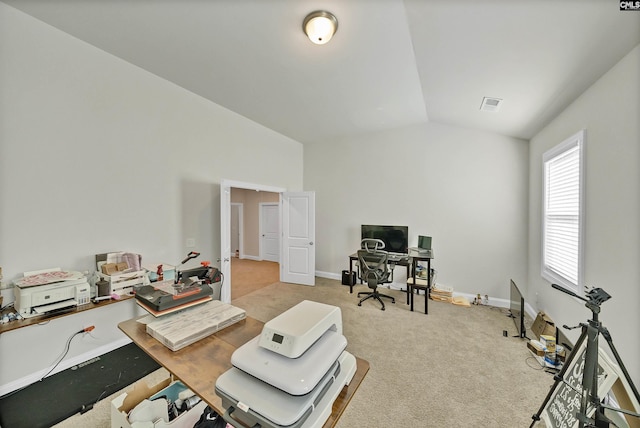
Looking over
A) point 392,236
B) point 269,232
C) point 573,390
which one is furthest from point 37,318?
point 269,232

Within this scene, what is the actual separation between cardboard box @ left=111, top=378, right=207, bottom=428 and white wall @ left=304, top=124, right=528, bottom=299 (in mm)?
3863

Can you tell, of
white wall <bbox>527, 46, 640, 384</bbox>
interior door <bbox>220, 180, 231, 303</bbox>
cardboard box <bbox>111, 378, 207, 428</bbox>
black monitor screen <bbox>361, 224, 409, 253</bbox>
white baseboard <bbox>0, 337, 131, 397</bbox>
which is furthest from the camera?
black monitor screen <bbox>361, 224, 409, 253</bbox>

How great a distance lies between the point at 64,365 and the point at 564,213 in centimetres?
529

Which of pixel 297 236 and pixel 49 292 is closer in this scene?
pixel 49 292

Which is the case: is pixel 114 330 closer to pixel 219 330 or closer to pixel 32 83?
pixel 219 330

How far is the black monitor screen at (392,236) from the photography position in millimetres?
4191

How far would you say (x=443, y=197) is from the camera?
413 cm

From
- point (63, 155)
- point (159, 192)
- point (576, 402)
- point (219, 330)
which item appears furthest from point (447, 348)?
point (63, 155)

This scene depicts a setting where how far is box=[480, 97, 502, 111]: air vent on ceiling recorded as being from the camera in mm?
2762

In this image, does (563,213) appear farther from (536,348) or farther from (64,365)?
(64,365)

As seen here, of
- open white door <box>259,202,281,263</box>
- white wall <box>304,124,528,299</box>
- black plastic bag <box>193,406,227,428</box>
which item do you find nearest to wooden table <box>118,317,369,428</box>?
black plastic bag <box>193,406,227,428</box>

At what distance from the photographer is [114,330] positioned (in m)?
2.49

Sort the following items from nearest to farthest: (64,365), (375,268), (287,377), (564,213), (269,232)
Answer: (287,377) < (64,365) < (564,213) < (375,268) < (269,232)

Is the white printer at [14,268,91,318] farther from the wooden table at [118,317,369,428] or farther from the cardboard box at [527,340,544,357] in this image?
the cardboard box at [527,340,544,357]
